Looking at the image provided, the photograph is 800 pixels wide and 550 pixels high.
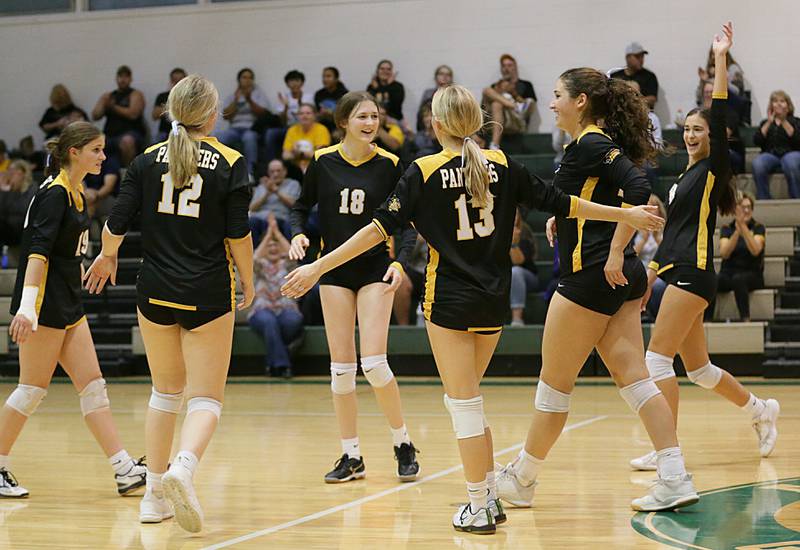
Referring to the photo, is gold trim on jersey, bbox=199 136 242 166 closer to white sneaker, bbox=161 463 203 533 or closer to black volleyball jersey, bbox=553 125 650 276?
white sneaker, bbox=161 463 203 533

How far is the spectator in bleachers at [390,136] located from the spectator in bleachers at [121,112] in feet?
12.0

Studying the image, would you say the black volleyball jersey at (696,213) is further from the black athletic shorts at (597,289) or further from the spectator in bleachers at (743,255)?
the spectator in bleachers at (743,255)

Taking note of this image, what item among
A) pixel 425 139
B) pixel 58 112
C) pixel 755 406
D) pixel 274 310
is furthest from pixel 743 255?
pixel 58 112

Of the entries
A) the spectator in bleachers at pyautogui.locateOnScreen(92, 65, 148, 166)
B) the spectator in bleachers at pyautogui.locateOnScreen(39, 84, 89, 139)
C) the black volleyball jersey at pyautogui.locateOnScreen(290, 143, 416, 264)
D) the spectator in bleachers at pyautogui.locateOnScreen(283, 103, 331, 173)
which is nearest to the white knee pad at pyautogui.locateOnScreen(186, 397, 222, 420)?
the black volleyball jersey at pyautogui.locateOnScreen(290, 143, 416, 264)

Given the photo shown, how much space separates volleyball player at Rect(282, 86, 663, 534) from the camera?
13.5ft

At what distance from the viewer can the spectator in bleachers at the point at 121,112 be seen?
14.2 meters

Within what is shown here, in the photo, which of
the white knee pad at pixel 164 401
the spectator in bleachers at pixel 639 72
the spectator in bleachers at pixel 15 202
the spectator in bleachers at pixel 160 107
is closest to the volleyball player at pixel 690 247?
the white knee pad at pixel 164 401

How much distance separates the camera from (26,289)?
15.7 ft

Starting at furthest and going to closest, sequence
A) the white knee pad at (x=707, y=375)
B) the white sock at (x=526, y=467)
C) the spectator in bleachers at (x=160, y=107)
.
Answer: the spectator in bleachers at (x=160, y=107), the white knee pad at (x=707, y=375), the white sock at (x=526, y=467)

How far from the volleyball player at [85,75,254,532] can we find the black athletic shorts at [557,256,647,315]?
1.26 meters

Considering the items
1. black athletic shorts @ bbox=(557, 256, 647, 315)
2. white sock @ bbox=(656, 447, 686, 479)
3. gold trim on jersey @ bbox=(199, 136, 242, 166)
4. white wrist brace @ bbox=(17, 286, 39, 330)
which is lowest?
white sock @ bbox=(656, 447, 686, 479)

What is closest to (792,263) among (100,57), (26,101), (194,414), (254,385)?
(254,385)

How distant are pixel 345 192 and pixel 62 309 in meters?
1.43

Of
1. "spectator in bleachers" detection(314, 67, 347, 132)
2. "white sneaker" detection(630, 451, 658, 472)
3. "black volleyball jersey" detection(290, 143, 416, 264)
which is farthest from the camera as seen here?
"spectator in bleachers" detection(314, 67, 347, 132)
